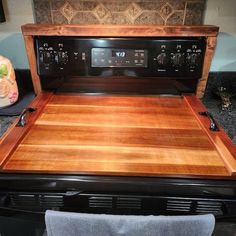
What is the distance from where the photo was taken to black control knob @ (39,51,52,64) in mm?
1006

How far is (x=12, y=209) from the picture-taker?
2.12 feet

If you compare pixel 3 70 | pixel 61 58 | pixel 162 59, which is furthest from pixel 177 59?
pixel 3 70

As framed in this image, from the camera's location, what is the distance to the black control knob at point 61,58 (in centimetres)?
100

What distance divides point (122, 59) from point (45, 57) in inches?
12.7

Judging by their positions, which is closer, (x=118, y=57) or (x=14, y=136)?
(x=14, y=136)

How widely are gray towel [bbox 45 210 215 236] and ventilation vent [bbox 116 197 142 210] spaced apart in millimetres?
67

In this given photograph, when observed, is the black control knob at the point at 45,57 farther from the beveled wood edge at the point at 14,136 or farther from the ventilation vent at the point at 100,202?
the ventilation vent at the point at 100,202

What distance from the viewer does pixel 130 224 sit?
57 centimetres

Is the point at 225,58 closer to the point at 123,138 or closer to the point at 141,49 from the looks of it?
the point at 141,49

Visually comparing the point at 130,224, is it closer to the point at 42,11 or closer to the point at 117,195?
the point at 117,195

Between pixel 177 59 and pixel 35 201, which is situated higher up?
pixel 177 59

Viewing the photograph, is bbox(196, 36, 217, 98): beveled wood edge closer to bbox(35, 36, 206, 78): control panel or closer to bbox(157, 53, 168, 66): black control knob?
bbox(35, 36, 206, 78): control panel

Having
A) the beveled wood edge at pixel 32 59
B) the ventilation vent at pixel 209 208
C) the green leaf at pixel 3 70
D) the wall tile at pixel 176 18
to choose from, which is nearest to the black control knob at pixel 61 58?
the beveled wood edge at pixel 32 59

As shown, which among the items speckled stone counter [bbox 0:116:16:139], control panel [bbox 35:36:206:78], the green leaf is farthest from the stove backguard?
speckled stone counter [bbox 0:116:16:139]
